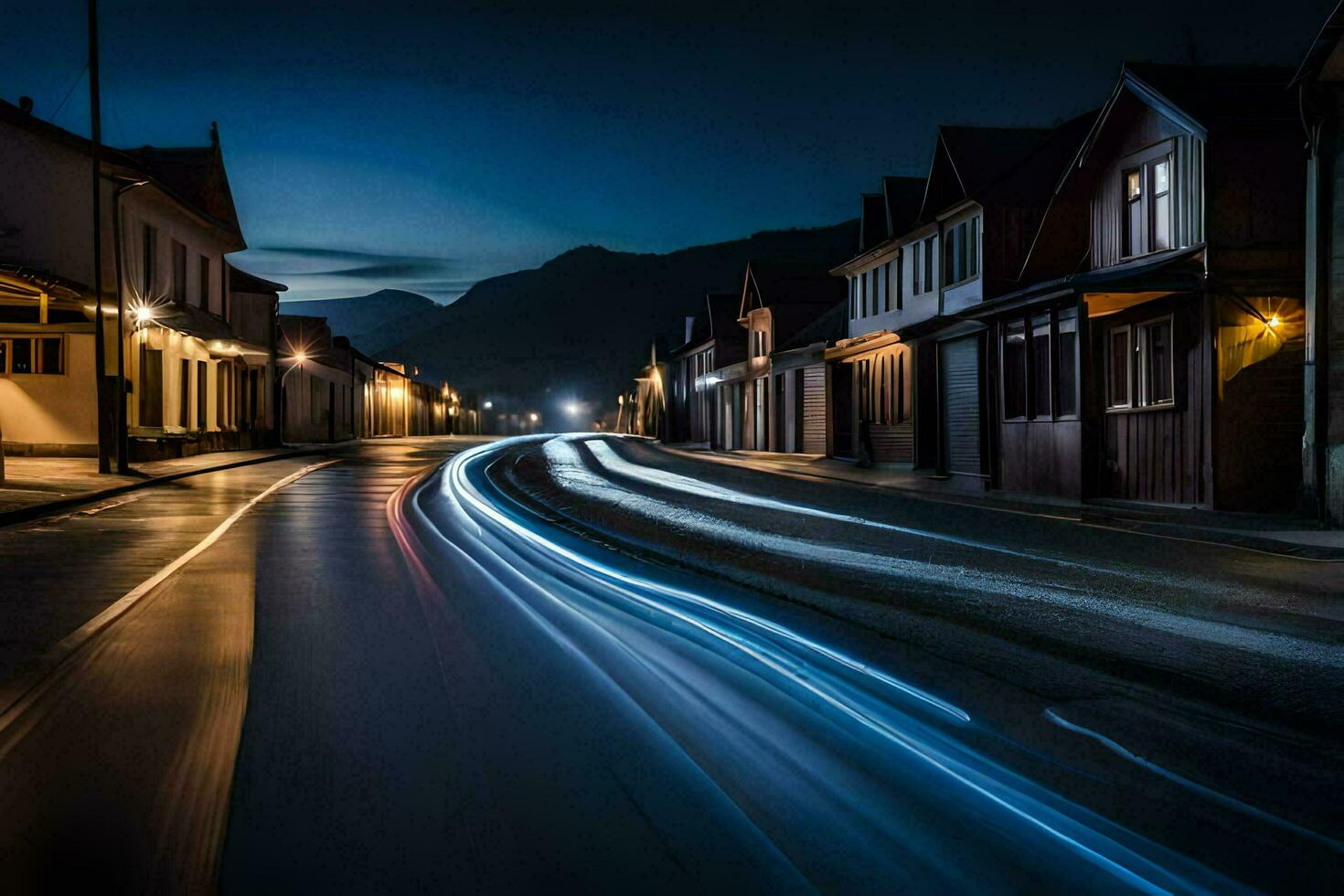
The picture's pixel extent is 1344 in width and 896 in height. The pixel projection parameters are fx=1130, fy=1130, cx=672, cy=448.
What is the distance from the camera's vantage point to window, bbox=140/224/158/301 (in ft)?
105

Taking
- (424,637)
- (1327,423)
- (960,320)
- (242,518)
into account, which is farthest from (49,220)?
(1327,423)

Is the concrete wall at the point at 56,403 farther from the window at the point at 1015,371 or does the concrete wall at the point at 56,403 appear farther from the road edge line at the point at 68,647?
the window at the point at 1015,371

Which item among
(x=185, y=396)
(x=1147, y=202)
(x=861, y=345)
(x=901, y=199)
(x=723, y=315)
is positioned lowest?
(x=185, y=396)

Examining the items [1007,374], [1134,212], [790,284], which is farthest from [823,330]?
[1134,212]

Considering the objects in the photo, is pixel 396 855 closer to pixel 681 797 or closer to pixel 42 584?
pixel 681 797

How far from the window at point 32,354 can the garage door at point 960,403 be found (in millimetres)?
22368

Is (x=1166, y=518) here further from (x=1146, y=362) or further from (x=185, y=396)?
(x=185, y=396)

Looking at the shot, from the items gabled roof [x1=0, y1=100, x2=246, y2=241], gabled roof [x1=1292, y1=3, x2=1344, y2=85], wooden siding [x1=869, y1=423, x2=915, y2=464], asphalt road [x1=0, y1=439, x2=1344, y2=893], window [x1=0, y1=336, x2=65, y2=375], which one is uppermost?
gabled roof [x1=0, y1=100, x2=246, y2=241]

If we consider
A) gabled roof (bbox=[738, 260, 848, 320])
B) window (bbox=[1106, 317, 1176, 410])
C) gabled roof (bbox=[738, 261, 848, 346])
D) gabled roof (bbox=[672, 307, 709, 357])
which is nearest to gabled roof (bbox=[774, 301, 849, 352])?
gabled roof (bbox=[738, 261, 848, 346])

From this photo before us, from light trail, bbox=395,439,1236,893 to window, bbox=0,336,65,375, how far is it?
69.4 feet

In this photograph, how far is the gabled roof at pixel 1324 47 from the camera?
15.0 meters

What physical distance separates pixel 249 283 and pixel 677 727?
146 feet

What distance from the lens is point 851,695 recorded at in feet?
18.2

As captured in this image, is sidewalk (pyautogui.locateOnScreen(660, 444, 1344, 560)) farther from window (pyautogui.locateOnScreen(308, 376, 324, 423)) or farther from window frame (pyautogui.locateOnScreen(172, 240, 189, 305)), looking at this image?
window (pyautogui.locateOnScreen(308, 376, 324, 423))
